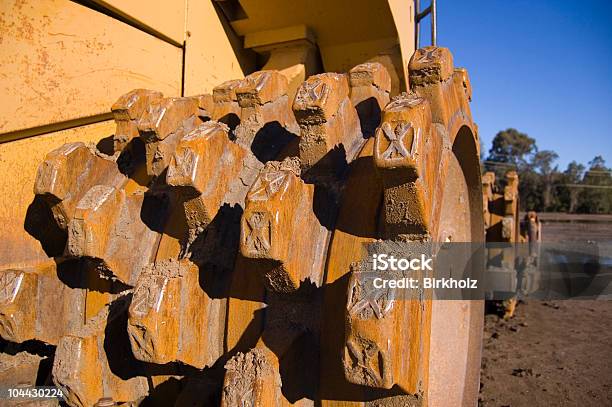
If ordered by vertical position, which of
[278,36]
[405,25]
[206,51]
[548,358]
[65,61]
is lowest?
[548,358]

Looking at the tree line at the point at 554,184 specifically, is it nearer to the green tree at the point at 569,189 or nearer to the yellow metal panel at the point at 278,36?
the green tree at the point at 569,189

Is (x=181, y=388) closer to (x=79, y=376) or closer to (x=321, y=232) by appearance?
(x=79, y=376)

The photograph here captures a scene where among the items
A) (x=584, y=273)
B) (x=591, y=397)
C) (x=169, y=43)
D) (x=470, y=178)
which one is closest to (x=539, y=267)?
(x=584, y=273)

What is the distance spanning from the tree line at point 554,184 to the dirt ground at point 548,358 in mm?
28643

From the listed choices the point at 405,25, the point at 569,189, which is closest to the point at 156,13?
the point at 405,25

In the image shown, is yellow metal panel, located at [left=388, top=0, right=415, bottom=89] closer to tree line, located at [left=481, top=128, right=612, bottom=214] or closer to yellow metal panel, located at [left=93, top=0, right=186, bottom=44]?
yellow metal panel, located at [left=93, top=0, right=186, bottom=44]

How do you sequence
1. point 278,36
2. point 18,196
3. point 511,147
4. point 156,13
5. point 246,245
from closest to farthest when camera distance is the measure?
point 246,245
point 18,196
point 156,13
point 278,36
point 511,147

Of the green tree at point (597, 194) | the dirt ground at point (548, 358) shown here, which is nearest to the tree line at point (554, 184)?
the green tree at point (597, 194)

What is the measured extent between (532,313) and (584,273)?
84.4 inches

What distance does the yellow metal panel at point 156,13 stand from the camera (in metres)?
2.12

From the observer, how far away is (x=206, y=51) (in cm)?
260

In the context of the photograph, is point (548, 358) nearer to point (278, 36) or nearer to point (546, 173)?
point (278, 36)

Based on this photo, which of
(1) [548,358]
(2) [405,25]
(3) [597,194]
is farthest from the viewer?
(3) [597,194]

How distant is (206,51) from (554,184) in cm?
4311
